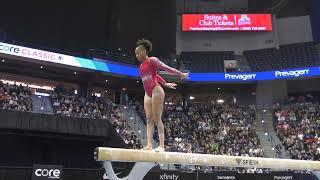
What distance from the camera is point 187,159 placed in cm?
619

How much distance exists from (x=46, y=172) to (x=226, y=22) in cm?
2111

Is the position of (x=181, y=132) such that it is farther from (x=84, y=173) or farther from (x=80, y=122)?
(x=84, y=173)

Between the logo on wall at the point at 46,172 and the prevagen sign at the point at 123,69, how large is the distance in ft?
33.9

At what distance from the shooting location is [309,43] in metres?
28.2

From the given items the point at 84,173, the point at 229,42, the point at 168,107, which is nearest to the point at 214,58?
the point at 229,42

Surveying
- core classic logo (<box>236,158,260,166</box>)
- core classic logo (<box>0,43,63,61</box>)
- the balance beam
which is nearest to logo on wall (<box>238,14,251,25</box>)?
core classic logo (<box>0,43,63,61</box>)

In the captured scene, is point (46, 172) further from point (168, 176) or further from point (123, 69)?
point (123, 69)

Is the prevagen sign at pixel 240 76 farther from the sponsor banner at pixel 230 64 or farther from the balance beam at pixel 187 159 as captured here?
the balance beam at pixel 187 159

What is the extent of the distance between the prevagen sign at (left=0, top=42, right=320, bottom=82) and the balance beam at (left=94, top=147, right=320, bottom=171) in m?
16.2

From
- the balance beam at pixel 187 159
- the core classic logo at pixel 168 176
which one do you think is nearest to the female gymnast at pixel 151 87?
the balance beam at pixel 187 159

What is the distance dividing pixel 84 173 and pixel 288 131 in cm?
1458

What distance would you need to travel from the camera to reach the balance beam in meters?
5.50

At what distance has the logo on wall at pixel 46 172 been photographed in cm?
1131

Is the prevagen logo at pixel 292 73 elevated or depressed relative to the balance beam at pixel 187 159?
elevated
